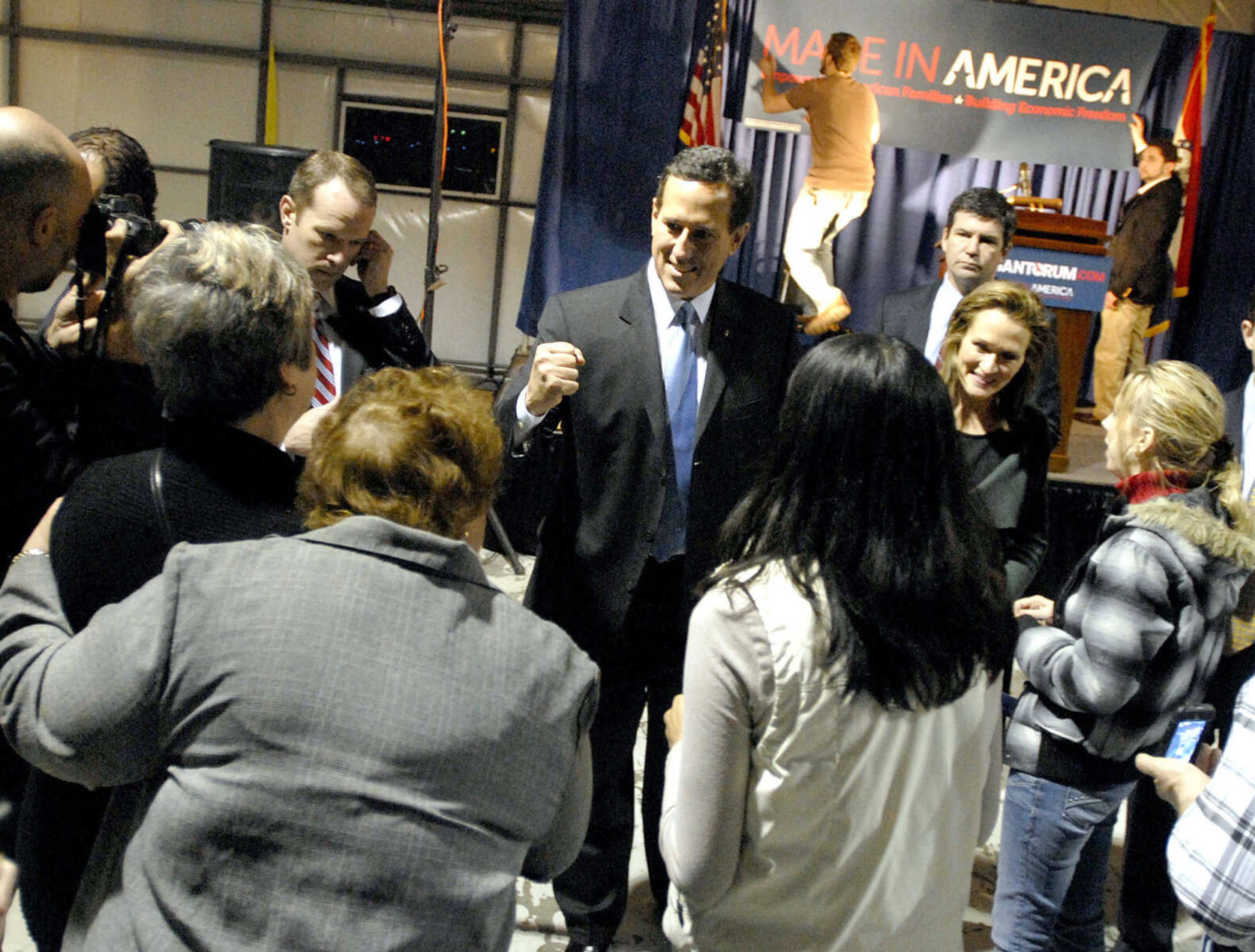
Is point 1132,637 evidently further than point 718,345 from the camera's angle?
No

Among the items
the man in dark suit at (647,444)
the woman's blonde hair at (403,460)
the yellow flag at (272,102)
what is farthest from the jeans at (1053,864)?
the yellow flag at (272,102)

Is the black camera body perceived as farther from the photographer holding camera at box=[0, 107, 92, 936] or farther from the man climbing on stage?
the man climbing on stage

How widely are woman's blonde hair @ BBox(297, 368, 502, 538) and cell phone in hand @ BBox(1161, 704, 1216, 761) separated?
1246mm

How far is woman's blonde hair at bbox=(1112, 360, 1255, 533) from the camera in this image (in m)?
1.91

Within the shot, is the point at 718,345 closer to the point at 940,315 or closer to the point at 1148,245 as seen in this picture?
the point at 940,315

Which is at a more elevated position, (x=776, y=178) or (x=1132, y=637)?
(x=776, y=178)

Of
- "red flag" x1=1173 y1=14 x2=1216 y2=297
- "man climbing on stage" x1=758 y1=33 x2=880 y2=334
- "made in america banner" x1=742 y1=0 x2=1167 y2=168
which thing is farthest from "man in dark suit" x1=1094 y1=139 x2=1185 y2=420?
"man climbing on stage" x1=758 y1=33 x2=880 y2=334

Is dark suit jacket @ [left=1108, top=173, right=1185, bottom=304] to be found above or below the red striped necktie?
above

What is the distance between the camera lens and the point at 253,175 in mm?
4805

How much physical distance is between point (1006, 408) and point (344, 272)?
1536 millimetres

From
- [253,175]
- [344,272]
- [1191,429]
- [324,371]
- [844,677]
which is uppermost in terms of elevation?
[253,175]

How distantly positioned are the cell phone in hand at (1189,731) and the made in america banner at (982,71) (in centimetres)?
440

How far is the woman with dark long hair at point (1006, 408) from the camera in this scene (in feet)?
7.71

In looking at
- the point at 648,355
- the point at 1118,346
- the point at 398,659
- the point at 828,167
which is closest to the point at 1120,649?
the point at 648,355
